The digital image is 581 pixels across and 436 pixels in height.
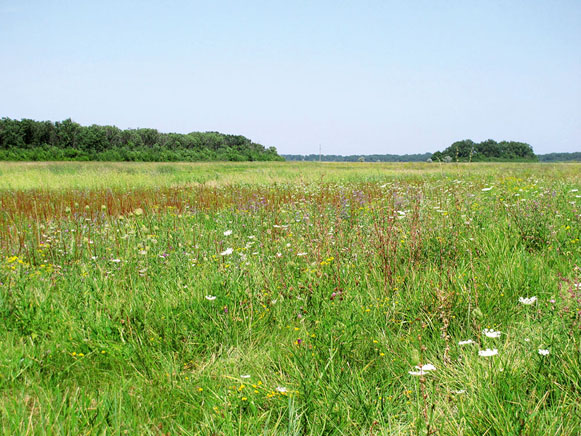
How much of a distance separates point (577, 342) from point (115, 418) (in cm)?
231

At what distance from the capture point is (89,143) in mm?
70812

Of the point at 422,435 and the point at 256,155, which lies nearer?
the point at 422,435

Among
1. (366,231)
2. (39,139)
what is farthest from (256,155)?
(366,231)

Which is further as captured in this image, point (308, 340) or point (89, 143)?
point (89, 143)

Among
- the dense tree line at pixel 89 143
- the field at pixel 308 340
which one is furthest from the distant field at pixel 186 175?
the dense tree line at pixel 89 143

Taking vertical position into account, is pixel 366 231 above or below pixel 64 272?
above

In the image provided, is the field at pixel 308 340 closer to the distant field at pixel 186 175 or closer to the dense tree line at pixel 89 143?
the distant field at pixel 186 175

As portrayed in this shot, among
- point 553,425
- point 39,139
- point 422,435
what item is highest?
point 39,139

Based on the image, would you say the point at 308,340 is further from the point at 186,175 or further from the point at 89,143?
the point at 89,143

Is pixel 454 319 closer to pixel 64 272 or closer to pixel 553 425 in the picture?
pixel 553 425

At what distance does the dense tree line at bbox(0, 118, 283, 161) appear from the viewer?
5144 centimetres

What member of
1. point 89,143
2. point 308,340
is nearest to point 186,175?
point 308,340

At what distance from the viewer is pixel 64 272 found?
4.12 m

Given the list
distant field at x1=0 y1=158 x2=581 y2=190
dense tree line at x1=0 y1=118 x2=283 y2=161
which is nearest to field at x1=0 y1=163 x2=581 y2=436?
distant field at x1=0 y1=158 x2=581 y2=190
